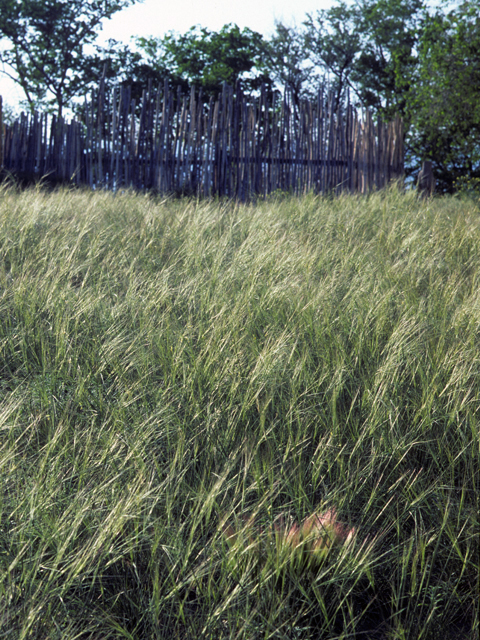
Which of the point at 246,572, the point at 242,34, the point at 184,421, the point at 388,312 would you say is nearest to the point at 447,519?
the point at 246,572

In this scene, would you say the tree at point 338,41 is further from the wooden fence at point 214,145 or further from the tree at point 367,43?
the wooden fence at point 214,145

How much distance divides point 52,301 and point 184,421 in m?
1.13

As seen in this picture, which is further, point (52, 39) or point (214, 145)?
point (52, 39)

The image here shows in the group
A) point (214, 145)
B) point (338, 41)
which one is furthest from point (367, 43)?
point (214, 145)

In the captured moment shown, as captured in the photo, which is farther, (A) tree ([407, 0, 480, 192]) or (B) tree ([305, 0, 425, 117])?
(B) tree ([305, 0, 425, 117])

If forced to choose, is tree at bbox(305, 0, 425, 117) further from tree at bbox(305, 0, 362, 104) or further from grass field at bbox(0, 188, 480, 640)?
grass field at bbox(0, 188, 480, 640)

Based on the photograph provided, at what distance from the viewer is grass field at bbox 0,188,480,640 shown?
1.15 metres

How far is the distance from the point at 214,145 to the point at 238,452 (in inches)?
246

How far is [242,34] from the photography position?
26609mm

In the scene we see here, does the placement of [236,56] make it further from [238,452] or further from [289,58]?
[238,452]

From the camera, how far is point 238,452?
156cm

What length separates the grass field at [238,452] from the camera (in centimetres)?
115

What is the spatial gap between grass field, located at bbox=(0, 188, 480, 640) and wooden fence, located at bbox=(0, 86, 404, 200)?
15.0ft

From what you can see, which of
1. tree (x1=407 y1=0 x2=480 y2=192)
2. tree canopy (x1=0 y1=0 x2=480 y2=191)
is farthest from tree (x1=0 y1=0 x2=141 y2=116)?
tree (x1=407 y1=0 x2=480 y2=192)
